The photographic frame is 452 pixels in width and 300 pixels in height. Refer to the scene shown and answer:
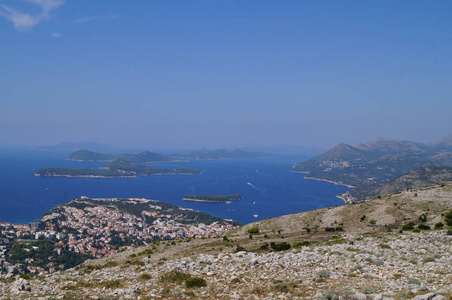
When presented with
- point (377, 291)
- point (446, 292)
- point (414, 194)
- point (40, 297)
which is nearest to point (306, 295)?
point (377, 291)

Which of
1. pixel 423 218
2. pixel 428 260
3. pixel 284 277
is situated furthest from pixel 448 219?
pixel 284 277

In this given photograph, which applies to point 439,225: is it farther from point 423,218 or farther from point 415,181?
point 415,181

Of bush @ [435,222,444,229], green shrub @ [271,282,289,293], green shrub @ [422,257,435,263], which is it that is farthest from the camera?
bush @ [435,222,444,229]

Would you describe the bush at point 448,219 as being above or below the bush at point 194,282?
below

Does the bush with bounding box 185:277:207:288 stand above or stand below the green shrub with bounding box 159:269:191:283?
above

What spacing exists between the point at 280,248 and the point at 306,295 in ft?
44.0

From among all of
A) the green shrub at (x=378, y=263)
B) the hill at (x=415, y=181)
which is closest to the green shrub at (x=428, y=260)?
the green shrub at (x=378, y=263)

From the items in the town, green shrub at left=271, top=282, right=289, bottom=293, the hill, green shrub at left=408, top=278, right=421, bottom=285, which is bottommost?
the town

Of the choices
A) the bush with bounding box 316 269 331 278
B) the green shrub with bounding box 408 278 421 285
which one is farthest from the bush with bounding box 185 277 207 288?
the green shrub with bounding box 408 278 421 285

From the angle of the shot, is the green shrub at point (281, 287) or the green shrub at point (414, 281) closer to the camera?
the green shrub at point (414, 281)

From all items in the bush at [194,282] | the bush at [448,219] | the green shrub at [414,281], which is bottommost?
the bush at [448,219]

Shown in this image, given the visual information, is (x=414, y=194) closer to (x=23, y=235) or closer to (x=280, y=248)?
(x=280, y=248)

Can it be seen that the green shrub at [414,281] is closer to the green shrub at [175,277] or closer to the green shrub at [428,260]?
the green shrub at [428,260]

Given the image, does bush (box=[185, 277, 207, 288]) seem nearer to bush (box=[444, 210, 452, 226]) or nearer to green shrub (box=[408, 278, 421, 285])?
green shrub (box=[408, 278, 421, 285])
